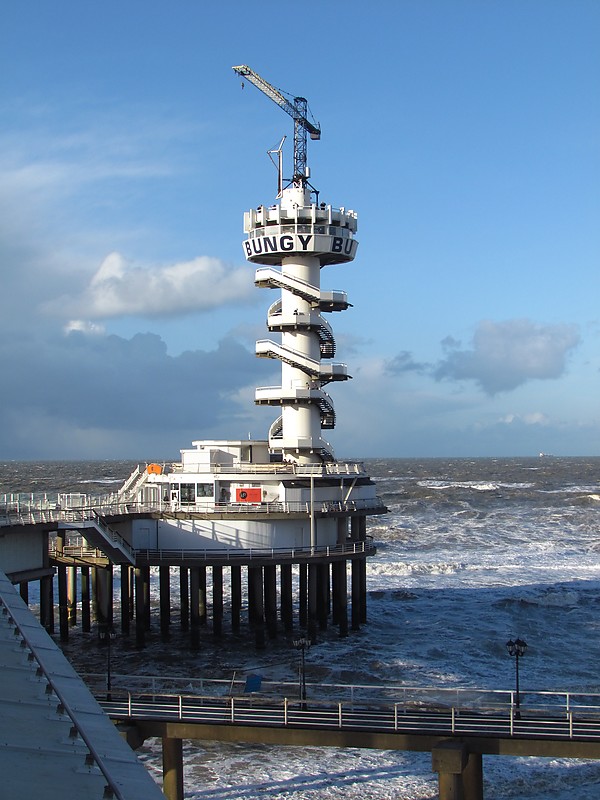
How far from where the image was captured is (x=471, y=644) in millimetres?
50781

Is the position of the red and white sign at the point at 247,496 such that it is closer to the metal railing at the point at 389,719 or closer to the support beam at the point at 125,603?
the support beam at the point at 125,603

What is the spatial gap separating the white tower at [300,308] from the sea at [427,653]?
11372 millimetres

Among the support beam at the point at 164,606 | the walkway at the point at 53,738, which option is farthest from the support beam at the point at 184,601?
the walkway at the point at 53,738

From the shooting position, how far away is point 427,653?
48.5 metres

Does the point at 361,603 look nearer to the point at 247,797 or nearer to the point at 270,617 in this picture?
the point at 270,617

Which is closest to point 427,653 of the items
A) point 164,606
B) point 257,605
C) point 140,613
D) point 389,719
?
point 257,605

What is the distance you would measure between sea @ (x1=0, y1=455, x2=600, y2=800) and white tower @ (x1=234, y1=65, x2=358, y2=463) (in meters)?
11.4

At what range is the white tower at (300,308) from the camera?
188 ft

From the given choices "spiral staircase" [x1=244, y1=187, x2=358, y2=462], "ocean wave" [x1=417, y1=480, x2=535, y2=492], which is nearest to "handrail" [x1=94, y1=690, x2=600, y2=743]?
"spiral staircase" [x1=244, y1=187, x2=358, y2=462]

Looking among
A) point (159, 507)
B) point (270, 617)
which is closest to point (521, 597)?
point (270, 617)

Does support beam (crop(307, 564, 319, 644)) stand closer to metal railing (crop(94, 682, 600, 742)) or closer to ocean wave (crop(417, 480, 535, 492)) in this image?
metal railing (crop(94, 682, 600, 742))

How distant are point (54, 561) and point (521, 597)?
30556 mm

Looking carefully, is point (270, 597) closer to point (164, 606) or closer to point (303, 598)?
point (303, 598)

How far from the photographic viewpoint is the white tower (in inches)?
2260
